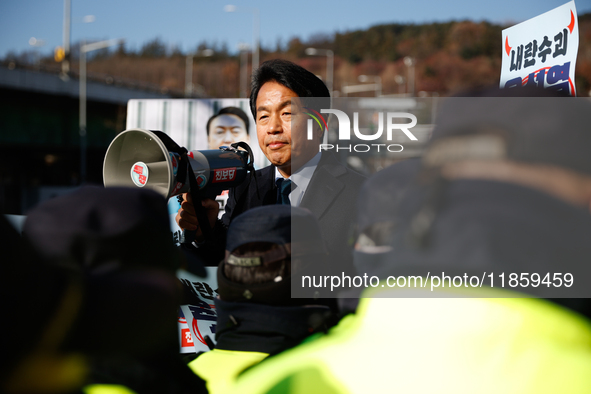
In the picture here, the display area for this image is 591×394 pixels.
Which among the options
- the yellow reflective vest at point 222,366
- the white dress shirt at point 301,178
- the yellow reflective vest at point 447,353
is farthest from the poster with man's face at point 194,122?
the yellow reflective vest at point 447,353

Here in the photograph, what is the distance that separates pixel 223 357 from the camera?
1.34m

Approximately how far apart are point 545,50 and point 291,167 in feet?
4.90

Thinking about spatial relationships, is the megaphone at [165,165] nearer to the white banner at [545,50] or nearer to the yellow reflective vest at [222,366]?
the yellow reflective vest at [222,366]

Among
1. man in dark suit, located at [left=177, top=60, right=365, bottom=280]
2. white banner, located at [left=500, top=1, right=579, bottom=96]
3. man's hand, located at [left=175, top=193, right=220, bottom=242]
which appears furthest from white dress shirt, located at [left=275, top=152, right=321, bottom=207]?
white banner, located at [left=500, top=1, right=579, bottom=96]

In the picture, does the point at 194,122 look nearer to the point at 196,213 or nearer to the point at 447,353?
the point at 196,213

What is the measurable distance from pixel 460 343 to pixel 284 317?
1.83 ft

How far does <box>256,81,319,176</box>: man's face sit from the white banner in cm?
96

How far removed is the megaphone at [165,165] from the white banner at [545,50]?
1.31 metres

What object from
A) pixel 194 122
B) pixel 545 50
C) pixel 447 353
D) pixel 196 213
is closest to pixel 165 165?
pixel 196 213

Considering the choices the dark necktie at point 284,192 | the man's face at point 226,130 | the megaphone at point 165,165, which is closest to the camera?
the megaphone at point 165,165

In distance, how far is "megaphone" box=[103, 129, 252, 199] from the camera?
2.00m

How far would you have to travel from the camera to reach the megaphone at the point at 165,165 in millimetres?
1999

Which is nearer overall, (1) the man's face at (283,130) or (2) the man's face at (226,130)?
(1) the man's face at (283,130)

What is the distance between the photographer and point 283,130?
7.91ft
